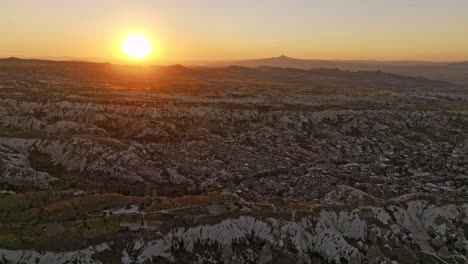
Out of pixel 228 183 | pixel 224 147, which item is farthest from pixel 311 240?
pixel 224 147

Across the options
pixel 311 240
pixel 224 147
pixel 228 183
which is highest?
pixel 224 147

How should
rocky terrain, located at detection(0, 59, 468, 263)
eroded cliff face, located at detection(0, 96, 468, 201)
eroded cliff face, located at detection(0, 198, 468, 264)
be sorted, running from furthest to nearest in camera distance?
1. eroded cliff face, located at detection(0, 96, 468, 201)
2. rocky terrain, located at detection(0, 59, 468, 263)
3. eroded cliff face, located at detection(0, 198, 468, 264)

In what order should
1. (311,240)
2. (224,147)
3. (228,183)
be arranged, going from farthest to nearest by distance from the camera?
1. (224,147)
2. (228,183)
3. (311,240)

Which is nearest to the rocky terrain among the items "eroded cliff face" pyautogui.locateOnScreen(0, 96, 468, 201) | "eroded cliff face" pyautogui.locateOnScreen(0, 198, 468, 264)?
"eroded cliff face" pyautogui.locateOnScreen(0, 198, 468, 264)

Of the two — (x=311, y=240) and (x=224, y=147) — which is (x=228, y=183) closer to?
(x=224, y=147)

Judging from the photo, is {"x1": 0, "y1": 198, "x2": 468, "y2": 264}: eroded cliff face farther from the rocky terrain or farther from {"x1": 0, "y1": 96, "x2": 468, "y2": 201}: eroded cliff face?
{"x1": 0, "y1": 96, "x2": 468, "y2": 201}: eroded cliff face

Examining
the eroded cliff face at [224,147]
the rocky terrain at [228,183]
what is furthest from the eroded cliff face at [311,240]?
the eroded cliff face at [224,147]
